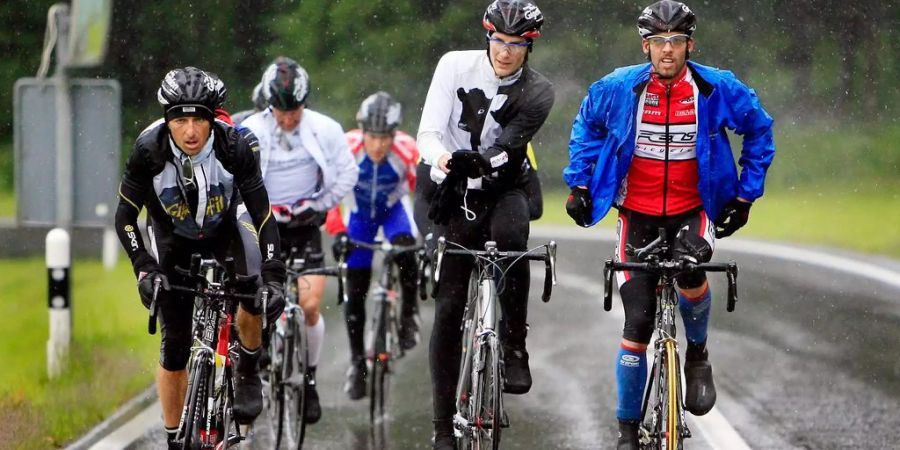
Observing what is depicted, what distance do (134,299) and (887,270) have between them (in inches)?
341

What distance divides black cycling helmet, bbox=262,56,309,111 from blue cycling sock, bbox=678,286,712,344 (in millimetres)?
2947

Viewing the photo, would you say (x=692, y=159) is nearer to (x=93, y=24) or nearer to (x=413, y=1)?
(x=93, y=24)

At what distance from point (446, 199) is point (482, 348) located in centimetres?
82

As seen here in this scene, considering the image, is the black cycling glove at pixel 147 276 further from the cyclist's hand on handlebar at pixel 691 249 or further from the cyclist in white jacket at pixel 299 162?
the cyclist in white jacket at pixel 299 162

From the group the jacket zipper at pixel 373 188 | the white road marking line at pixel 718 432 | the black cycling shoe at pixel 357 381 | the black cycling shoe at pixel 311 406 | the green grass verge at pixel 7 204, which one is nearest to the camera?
the white road marking line at pixel 718 432

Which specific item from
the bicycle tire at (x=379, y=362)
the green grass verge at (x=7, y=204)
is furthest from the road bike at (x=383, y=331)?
the green grass verge at (x=7, y=204)

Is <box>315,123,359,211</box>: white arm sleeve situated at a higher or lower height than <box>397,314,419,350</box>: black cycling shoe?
higher

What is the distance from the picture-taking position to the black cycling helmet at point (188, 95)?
282 inches

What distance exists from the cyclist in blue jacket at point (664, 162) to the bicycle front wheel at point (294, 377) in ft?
8.01

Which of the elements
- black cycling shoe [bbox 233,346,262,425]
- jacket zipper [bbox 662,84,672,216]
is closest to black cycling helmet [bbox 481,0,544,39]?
jacket zipper [bbox 662,84,672,216]

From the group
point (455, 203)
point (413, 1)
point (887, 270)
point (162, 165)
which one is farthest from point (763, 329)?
point (413, 1)

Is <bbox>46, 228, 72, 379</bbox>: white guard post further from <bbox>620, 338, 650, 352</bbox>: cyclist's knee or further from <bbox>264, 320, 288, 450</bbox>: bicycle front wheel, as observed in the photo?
<bbox>620, 338, 650, 352</bbox>: cyclist's knee

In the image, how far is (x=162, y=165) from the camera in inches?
290

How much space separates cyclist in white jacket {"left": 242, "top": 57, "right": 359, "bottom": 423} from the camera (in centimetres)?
977
